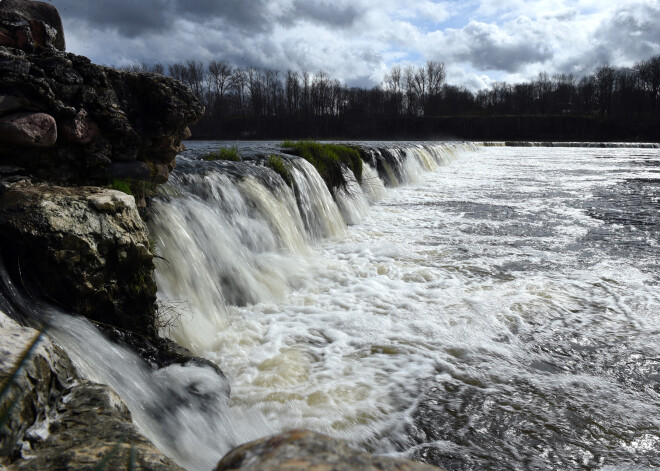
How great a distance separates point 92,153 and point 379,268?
12.1 feet

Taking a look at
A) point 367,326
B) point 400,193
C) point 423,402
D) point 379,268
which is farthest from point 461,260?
point 400,193

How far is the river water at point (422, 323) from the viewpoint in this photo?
2686mm

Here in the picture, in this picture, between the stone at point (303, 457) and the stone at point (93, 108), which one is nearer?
the stone at point (303, 457)

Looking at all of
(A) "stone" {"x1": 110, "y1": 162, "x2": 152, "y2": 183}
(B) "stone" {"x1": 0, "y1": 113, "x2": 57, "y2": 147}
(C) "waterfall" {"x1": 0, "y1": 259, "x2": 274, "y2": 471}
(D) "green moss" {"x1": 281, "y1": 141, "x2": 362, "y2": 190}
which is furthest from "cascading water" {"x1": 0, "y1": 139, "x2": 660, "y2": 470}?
(D) "green moss" {"x1": 281, "y1": 141, "x2": 362, "y2": 190}

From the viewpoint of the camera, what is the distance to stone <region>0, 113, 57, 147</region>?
3.29 metres

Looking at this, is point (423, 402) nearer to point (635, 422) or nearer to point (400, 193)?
point (635, 422)

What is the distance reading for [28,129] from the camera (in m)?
3.38

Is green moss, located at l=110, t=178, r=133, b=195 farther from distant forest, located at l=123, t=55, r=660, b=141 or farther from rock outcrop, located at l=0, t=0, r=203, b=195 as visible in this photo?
distant forest, located at l=123, t=55, r=660, b=141

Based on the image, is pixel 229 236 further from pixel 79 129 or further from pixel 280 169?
pixel 280 169

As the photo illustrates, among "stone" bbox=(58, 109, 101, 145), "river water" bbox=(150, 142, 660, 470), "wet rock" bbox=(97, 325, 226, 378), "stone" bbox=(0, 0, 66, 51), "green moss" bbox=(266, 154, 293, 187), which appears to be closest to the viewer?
"river water" bbox=(150, 142, 660, 470)

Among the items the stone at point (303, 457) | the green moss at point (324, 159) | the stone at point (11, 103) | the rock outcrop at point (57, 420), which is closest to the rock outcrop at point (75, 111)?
the stone at point (11, 103)

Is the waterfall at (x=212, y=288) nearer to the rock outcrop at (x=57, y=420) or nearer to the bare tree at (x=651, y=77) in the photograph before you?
the rock outcrop at (x=57, y=420)

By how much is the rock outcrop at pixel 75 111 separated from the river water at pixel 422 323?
636 mm

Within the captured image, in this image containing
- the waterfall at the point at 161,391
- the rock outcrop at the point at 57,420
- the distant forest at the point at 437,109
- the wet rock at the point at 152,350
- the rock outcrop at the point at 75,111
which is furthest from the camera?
the distant forest at the point at 437,109
